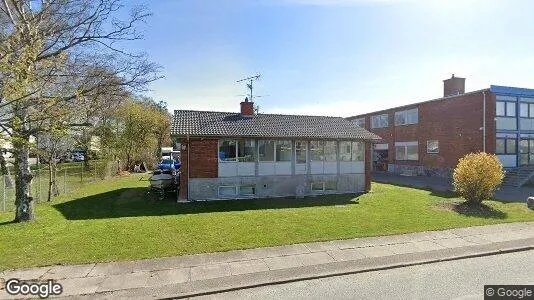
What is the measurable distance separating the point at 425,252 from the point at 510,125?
21816mm

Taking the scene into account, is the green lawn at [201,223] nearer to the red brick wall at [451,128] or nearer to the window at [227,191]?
the window at [227,191]

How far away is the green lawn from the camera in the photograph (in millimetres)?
8883

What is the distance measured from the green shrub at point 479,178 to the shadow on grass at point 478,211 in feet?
1.30

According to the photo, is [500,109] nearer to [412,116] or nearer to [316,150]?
[412,116]

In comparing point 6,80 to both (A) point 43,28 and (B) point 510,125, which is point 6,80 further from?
(B) point 510,125

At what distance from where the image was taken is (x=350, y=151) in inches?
792

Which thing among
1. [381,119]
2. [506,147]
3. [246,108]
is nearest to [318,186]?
[246,108]

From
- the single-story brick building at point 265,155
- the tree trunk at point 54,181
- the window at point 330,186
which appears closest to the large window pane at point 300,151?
the single-story brick building at point 265,155

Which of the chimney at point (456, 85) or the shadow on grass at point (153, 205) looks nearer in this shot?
the shadow on grass at point (153, 205)

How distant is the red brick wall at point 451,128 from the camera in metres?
24.7

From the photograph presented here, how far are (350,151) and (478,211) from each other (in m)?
7.44

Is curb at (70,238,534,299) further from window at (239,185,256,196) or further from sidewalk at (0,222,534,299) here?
window at (239,185,256,196)

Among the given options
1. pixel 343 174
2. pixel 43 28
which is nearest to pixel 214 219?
pixel 43 28

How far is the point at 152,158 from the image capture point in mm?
39469
